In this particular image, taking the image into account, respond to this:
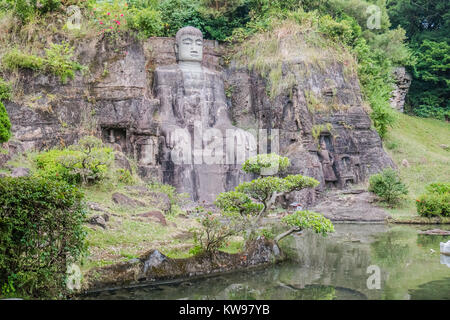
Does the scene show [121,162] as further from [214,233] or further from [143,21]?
[214,233]

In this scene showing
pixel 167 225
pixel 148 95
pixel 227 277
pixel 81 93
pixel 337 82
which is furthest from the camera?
pixel 337 82

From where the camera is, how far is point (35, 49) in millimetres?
19266

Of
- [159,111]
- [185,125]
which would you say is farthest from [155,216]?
[159,111]

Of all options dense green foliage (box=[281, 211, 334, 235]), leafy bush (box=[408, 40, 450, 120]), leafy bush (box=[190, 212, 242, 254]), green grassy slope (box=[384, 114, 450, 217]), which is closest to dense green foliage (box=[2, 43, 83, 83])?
leafy bush (box=[190, 212, 242, 254])

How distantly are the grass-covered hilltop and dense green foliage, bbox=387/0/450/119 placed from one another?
32 cm

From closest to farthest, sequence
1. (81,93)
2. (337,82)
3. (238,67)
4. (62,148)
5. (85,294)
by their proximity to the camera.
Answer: (85,294) → (62,148) → (81,93) → (337,82) → (238,67)

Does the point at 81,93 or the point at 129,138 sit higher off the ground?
the point at 81,93

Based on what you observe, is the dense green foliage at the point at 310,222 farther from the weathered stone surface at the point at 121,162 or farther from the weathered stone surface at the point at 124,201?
the weathered stone surface at the point at 121,162

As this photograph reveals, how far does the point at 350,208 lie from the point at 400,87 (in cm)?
1768

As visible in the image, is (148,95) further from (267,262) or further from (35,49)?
(267,262)

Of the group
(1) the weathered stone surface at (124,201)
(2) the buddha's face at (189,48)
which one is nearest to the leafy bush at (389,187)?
(2) the buddha's face at (189,48)

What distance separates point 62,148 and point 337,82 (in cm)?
1461

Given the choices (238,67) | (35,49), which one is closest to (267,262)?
(35,49)

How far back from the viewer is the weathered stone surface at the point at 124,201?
14375 mm
